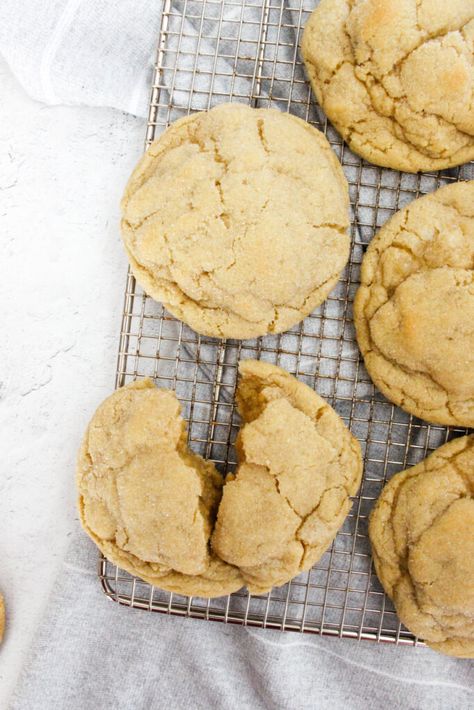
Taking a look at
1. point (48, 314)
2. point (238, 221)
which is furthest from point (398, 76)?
point (48, 314)

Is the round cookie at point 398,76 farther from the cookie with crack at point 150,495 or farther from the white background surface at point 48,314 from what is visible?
the cookie with crack at point 150,495

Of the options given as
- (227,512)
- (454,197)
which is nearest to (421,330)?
(454,197)

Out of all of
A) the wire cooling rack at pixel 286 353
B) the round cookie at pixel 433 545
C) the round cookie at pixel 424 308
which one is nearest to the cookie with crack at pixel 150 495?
the wire cooling rack at pixel 286 353

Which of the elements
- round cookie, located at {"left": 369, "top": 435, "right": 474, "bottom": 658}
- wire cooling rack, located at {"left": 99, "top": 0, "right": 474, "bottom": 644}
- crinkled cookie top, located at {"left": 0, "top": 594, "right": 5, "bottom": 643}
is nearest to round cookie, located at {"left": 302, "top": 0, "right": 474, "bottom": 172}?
wire cooling rack, located at {"left": 99, "top": 0, "right": 474, "bottom": 644}

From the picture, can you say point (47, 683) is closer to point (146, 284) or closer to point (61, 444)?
point (61, 444)

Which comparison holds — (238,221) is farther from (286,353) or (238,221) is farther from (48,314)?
(48,314)
